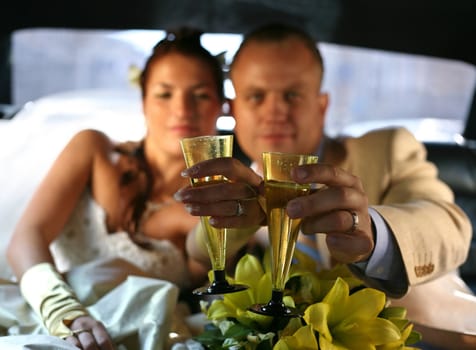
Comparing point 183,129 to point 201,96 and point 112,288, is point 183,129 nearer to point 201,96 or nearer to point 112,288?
point 201,96

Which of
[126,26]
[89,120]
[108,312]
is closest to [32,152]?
[89,120]

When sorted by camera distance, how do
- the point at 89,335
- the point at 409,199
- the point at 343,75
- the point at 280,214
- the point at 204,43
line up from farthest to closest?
the point at 343,75 → the point at 204,43 → the point at 409,199 → the point at 89,335 → the point at 280,214

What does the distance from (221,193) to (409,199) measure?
0.59 meters

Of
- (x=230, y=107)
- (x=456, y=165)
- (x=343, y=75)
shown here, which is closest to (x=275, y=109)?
(x=230, y=107)

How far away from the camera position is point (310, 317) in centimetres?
95

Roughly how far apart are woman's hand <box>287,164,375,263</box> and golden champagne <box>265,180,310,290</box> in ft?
0.05

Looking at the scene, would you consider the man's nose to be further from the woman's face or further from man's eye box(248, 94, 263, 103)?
the woman's face

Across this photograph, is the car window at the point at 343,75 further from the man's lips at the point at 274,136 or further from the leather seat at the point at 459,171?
the man's lips at the point at 274,136

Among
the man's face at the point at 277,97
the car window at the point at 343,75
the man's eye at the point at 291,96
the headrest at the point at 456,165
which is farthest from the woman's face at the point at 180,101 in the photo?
the headrest at the point at 456,165

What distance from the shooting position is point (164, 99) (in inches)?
69.9

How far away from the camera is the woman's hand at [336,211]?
0.90 m

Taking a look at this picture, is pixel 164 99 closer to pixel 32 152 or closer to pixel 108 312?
pixel 32 152

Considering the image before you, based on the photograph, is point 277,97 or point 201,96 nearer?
point 277,97

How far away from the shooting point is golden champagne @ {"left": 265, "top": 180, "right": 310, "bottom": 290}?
2.98ft
